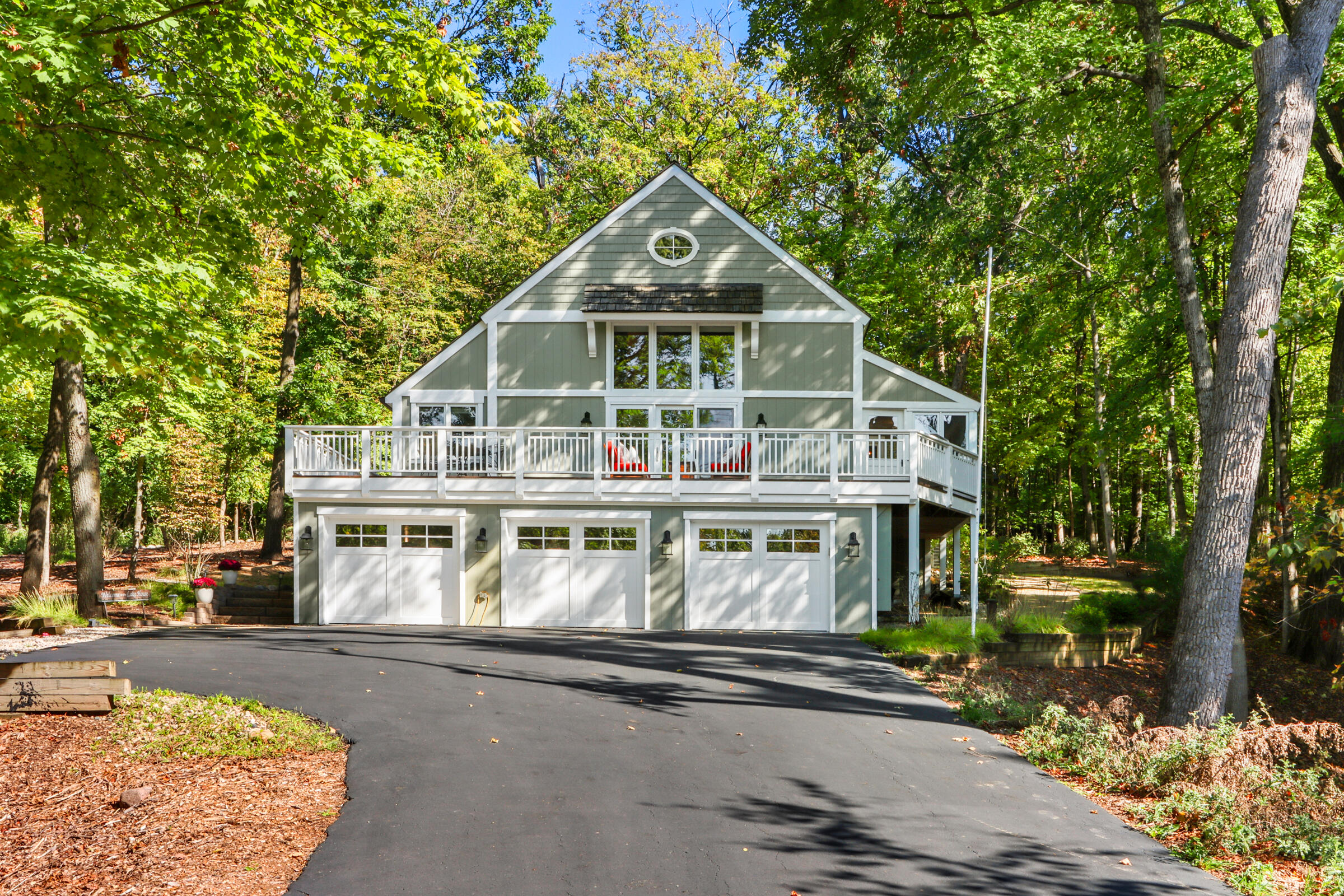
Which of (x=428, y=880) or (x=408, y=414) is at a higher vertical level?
(x=408, y=414)

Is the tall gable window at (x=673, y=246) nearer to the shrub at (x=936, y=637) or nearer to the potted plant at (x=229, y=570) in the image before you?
the shrub at (x=936, y=637)

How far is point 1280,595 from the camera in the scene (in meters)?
18.1

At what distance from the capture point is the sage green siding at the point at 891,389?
58.2 ft

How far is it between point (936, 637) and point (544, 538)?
7254 millimetres

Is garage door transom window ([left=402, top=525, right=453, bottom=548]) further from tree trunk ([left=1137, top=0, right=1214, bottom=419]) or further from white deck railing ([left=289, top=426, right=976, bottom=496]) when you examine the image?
tree trunk ([left=1137, top=0, right=1214, bottom=419])

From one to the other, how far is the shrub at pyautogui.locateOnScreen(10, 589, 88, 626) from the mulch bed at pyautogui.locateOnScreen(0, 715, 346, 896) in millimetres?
7634

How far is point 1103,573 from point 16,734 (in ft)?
86.8

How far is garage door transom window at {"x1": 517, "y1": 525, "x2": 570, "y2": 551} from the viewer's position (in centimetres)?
1600

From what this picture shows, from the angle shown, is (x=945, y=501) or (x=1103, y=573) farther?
(x=1103, y=573)

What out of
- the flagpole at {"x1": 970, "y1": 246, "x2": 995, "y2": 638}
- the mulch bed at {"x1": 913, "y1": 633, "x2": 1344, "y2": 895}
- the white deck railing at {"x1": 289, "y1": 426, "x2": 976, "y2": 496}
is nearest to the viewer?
the mulch bed at {"x1": 913, "y1": 633, "x2": 1344, "y2": 895}

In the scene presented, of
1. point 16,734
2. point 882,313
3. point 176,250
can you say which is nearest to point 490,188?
point 882,313

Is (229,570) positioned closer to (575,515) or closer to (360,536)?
(360,536)

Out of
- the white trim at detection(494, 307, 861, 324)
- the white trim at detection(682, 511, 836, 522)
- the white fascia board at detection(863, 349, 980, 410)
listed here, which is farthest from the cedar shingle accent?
the white trim at detection(682, 511, 836, 522)

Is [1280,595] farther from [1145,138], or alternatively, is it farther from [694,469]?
[694,469]
